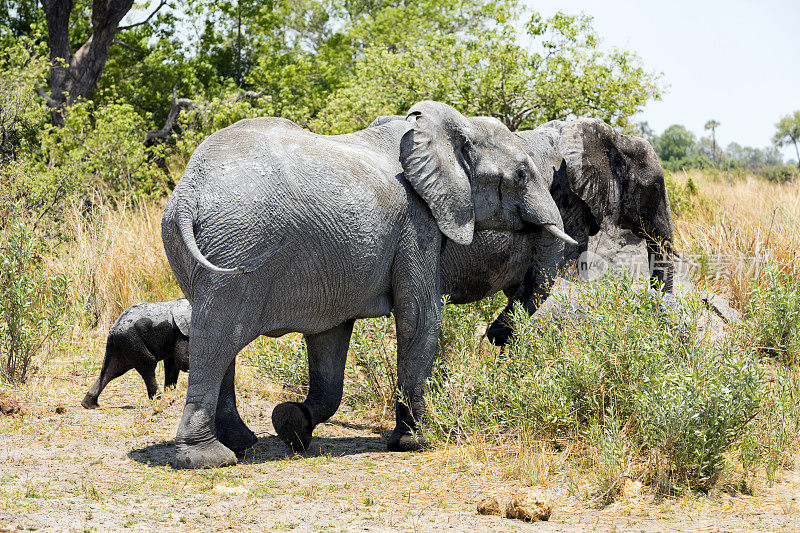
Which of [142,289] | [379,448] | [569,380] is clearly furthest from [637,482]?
[142,289]

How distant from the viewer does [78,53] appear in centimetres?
2112

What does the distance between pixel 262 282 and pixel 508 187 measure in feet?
6.36

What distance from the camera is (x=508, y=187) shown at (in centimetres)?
607

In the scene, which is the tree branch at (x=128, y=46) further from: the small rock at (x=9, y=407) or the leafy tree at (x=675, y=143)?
the leafy tree at (x=675, y=143)

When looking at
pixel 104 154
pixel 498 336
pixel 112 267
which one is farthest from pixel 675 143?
pixel 498 336

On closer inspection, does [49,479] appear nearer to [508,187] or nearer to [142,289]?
[508,187]

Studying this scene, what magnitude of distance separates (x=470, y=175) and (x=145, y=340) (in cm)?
296

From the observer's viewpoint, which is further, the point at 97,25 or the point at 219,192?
the point at 97,25

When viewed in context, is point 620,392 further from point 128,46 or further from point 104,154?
point 128,46

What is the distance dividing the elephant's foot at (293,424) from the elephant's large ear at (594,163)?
2817mm

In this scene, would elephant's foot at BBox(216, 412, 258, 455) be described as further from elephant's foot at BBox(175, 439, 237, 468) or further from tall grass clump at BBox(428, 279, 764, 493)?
tall grass clump at BBox(428, 279, 764, 493)

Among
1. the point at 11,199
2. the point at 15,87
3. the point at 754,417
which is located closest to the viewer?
the point at 754,417

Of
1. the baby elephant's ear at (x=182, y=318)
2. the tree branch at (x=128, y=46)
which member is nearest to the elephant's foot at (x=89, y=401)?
the baby elephant's ear at (x=182, y=318)

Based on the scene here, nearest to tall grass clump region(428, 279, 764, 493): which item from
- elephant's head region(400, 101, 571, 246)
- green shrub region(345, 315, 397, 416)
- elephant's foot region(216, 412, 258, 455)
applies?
elephant's head region(400, 101, 571, 246)
